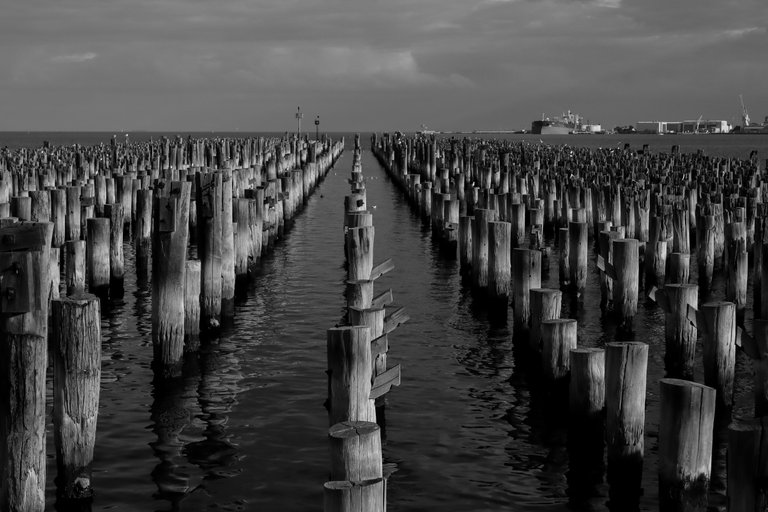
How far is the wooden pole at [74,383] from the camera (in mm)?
8375

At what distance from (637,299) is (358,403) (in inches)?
345

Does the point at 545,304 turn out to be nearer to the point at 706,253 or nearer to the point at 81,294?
the point at 81,294

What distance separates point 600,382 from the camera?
30.8ft

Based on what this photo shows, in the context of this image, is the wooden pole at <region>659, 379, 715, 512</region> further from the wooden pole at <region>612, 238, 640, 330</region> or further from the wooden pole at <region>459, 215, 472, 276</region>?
the wooden pole at <region>459, 215, 472, 276</region>

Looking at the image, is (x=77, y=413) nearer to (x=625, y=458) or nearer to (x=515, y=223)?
(x=625, y=458)

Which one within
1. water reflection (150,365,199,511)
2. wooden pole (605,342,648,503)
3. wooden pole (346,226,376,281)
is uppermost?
wooden pole (346,226,376,281)

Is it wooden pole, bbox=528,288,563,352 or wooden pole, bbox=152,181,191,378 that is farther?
wooden pole, bbox=152,181,191,378

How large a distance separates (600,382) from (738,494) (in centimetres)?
268

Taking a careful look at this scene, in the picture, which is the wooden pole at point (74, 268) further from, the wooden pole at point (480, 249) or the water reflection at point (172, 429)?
the wooden pole at point (480, 249)

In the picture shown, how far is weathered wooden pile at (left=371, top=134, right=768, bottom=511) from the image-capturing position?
7.73 metres

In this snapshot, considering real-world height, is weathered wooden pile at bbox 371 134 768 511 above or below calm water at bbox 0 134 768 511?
above

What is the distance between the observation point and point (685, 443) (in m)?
7.68

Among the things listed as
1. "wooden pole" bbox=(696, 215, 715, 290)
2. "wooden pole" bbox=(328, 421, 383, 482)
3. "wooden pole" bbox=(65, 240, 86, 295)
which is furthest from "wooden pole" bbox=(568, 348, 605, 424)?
"wooden pole" bbox=(696, 215, 715, 290)

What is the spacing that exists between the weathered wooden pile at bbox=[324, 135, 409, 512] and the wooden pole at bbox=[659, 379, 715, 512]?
237cm
